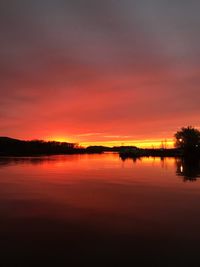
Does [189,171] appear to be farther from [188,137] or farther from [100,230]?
[188,137]

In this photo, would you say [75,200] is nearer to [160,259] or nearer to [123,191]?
[123,191]

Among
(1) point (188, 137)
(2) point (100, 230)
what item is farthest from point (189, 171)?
(1) point (188, 137)

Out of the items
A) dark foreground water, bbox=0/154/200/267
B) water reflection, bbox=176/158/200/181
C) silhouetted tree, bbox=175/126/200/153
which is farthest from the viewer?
silhouetted tree, bbox=175/126/200/153

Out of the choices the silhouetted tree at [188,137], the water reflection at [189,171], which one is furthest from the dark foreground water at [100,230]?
the silhouetted tree at [188,137]

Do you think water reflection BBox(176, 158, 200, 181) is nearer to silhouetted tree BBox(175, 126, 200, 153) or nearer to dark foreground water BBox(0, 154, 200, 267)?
dark foreground water BBox(0, 154, 200, 267)

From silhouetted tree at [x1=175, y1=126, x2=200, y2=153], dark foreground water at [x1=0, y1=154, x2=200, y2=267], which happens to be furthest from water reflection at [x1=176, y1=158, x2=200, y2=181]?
silhouetted tree at [x1=175, y1=126, x2=200, y2=153]

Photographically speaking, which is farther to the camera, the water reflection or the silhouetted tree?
the silhouetted tree

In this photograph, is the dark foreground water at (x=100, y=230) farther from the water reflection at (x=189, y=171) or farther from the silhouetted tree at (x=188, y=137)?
the silhouetted tree at (x=188, y=137)

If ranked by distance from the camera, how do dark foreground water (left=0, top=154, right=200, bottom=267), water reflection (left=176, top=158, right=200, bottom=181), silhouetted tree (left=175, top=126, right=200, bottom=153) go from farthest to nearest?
silhouetted tree (left=175, top=126, right=200, bottom=153) < water reflection (left=176, top=158, right=200, bottom=181) < dark foreground water (left=0, top=154, right=200, bottom=267)

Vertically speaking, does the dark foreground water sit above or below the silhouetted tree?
below

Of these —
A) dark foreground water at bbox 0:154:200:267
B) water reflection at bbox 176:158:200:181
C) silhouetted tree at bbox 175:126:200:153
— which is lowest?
dark foreground water at bbox 0:154:200:267

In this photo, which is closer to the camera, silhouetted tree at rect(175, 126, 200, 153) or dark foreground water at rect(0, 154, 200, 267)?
dark foreground water at rect(0, 154, 200, 267)

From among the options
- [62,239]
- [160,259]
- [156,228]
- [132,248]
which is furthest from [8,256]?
[156,228]

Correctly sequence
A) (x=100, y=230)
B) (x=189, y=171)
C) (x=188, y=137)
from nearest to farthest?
1. (x=100, y=230)
2. (x=189, y=171)
3. (x=188, y=137)
